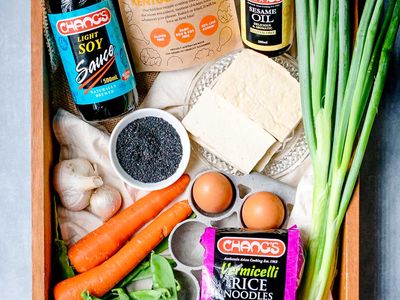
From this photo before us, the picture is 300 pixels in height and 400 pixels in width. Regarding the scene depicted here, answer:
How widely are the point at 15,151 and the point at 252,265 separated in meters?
0.59

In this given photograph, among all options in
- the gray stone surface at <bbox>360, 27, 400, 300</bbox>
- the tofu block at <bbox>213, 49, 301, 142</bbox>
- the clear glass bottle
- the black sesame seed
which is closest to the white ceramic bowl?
the black sesame seed

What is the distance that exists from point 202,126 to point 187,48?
0.55ft

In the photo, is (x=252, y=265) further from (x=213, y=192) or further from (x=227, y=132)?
(x=227, y=132)

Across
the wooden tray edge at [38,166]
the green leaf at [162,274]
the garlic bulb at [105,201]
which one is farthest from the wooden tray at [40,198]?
the green leaf at [162,274]

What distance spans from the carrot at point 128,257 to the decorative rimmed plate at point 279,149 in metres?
0.11

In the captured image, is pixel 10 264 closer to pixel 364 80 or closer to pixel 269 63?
pixel 269 63

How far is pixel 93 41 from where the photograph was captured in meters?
1.35

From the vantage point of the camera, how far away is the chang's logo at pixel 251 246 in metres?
1.30

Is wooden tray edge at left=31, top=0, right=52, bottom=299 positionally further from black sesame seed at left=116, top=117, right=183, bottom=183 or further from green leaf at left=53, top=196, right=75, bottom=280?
black sesame seed at left=116, top=117, right=183, bottom=183

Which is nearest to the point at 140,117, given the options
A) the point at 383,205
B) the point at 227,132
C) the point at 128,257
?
the point at 227,132

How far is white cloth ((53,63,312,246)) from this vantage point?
1.45m

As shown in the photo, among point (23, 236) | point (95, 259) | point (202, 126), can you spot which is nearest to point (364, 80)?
point (202, 126)

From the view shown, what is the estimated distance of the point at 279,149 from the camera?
1444 millimetres

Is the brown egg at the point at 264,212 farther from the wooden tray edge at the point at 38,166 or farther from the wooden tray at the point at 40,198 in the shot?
the wooden tray edge at the point at 38,166
